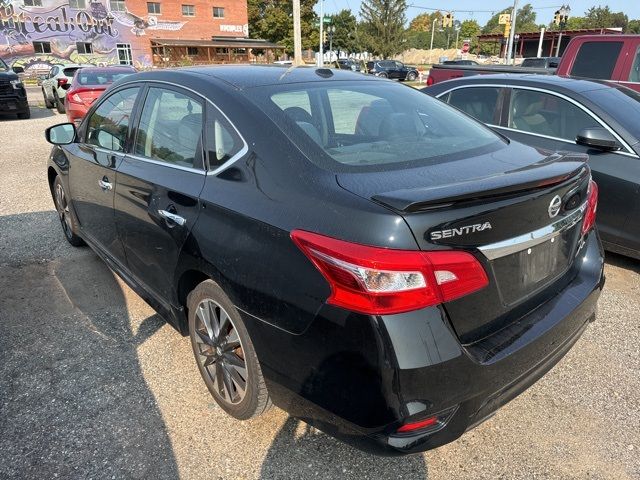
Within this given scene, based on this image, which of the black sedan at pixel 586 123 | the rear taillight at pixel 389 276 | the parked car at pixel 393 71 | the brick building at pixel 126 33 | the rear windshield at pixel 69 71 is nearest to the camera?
the rear taillight at pixel 389 276

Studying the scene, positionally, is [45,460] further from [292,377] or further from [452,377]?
[452,377]

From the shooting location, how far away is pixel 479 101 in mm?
5195

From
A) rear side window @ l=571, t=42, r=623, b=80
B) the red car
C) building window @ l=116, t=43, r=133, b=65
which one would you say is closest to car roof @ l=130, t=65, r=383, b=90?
rear side window @ l=571, t=42, r=623, b=80

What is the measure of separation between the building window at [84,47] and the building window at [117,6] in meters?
4.31

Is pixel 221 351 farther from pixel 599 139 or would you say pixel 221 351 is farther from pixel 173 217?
pixel 599 139

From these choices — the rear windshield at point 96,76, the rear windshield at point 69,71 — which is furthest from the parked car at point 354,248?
the rear windshield at point 69,71

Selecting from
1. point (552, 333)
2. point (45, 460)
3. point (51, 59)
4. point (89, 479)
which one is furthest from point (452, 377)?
point (51, 59)

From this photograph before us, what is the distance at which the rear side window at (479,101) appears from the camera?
5.04m

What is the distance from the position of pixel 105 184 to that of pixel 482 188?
2485 mm

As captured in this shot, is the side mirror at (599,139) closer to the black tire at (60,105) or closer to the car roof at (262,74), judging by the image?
the car roof at (262,74)

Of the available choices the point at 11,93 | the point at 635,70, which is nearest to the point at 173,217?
the point at 635,70

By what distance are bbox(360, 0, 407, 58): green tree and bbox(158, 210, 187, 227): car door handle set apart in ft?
188

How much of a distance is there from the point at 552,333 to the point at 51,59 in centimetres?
5479

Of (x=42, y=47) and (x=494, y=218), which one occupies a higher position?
(x=42, y=47)
